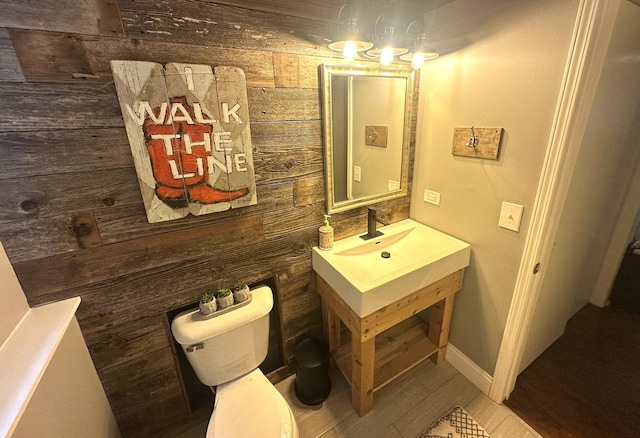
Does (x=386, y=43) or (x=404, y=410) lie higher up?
(x=386, y=43)

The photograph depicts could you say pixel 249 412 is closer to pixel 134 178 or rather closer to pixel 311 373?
pixel 311 373

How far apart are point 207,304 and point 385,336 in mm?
1239

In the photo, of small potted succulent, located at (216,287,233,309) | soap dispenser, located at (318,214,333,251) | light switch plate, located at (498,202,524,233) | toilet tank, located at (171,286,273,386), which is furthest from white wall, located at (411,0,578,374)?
small potted succulent, located at (216,287,233,309)

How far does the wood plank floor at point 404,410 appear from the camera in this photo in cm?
144

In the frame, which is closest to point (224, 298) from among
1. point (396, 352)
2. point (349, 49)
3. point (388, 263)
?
point (388, 263)

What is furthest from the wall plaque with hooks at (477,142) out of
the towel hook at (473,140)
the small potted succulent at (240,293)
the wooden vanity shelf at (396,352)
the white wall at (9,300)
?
the white wall at (9,300)

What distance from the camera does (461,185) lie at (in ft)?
4.92

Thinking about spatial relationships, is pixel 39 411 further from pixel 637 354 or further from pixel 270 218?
pixel 637 354

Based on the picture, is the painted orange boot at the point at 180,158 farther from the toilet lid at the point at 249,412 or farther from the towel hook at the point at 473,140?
the towel hook at the point at 473,140

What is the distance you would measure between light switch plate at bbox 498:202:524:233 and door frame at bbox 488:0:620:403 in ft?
0.19

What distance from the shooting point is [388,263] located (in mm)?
1456

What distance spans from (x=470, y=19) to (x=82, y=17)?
1562 millimetres

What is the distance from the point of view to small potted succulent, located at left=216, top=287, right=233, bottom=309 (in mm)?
1286

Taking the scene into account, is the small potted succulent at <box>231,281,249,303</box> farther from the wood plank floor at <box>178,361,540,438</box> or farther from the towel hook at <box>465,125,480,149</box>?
the towel hook at <box>465,125,480,149</box>
